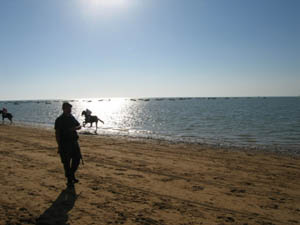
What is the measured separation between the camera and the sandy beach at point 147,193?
4.89 metres

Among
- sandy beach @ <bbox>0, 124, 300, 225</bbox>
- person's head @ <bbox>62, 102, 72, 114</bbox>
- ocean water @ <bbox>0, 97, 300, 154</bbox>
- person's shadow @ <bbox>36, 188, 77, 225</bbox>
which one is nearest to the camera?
person's shadow @ <bbox>36, 188, 77, 225</bbox>

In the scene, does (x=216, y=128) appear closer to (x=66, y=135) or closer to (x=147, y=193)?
(x=147, y=193)

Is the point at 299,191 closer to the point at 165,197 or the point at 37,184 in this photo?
the point at 165,197

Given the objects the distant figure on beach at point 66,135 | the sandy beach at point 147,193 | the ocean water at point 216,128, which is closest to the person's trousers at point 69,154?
the distant figure on beach at point 66,135

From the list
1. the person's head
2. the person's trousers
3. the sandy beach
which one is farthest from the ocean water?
the person's head

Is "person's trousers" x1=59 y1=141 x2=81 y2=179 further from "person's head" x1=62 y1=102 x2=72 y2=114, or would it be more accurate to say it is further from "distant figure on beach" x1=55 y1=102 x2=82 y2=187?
"person's head" x1=62 y1=102 x2=72 y2=114

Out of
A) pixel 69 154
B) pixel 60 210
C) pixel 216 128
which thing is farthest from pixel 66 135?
pixel 216 128

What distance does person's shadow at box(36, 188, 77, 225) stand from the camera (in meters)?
4.58

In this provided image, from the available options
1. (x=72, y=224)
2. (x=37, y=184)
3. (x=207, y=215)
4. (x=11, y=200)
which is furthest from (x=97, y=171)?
(x=207, y=215)

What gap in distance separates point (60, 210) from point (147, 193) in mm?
2149

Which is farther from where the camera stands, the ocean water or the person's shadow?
the ocean water

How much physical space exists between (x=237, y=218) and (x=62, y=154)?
442 centimetres

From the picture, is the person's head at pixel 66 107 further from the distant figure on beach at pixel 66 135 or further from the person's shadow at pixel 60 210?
the person's shadow at pixel 60 210

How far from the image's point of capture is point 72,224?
449 cm
